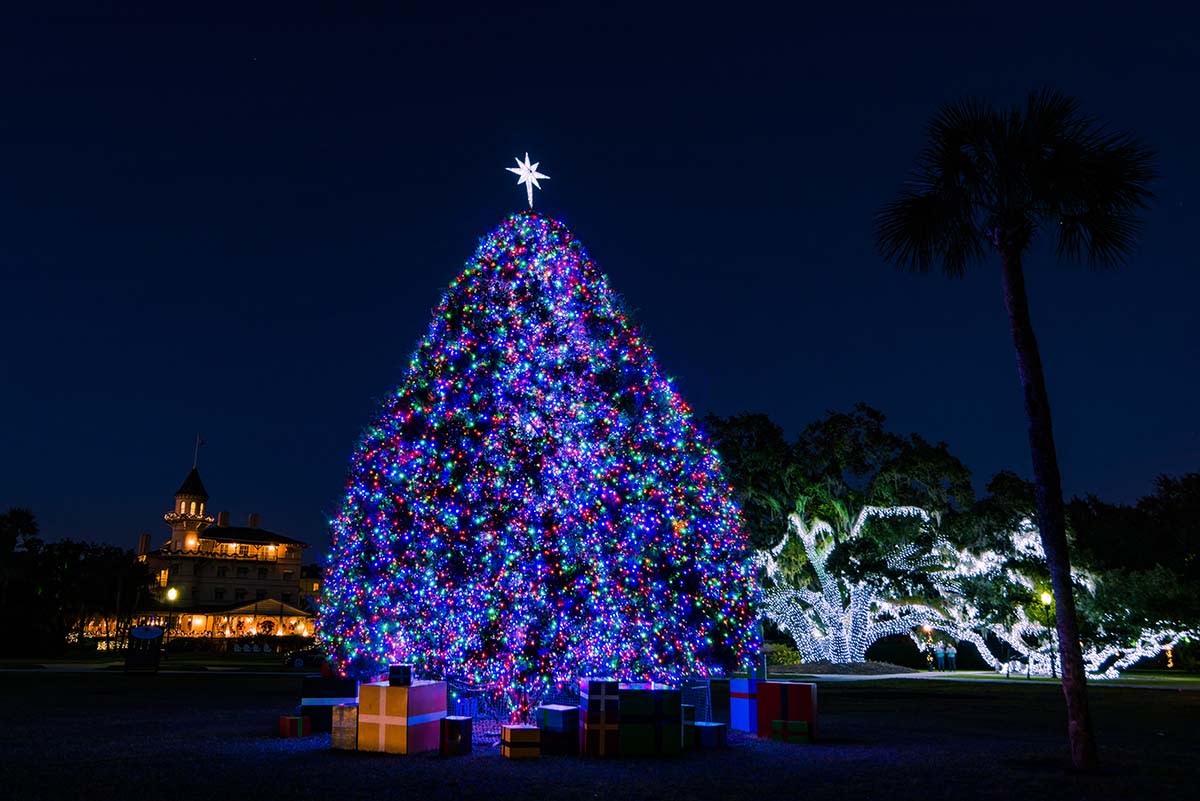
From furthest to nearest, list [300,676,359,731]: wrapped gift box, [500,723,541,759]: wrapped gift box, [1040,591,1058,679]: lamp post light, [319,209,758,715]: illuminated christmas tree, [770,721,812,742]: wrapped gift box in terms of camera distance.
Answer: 1. [1040,591,1058,679]: lamp post light
2. [300,676,359,731]: wrapped gift box
3. [319,209,758,715]: illuminated christmas tree
4. [770,721,812,742]: wrapped gift box
5. [500,723,541,759]: wrapped gift box

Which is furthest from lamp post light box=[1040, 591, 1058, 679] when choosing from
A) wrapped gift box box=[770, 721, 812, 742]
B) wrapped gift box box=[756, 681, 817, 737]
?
wrapped gift box box=[770, 721, 812, 742]

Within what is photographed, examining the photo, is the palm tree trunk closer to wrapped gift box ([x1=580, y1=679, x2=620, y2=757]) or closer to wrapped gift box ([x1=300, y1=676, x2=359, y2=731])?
wrapped gift box ([x1=580, y1=679, x2=620, y2=757])

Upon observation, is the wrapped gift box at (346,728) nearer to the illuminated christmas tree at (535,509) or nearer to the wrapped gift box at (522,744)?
the illuminated christmas tree at (535,509)

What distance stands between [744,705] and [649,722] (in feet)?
10.7

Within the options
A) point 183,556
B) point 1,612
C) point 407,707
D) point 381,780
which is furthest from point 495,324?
point 183,556

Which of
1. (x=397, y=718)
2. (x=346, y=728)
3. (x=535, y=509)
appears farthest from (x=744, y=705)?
(x=346, y=728)

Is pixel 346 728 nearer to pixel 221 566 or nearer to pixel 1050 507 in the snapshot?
pixel 1050 507

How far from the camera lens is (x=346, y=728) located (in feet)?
39.9

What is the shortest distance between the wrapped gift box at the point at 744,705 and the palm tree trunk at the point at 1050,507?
15.2ft

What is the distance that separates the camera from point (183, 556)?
377ft

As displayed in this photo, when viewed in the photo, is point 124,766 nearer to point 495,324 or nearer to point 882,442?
point 495,324

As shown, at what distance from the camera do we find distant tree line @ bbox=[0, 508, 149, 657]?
5712 centimetres

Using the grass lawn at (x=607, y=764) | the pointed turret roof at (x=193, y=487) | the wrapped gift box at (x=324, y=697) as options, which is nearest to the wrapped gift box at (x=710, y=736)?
the grass lawn at (x=607, y=764)

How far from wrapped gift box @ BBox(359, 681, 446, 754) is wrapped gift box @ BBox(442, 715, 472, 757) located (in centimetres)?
17
